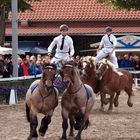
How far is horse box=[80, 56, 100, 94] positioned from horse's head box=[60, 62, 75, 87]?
5.36 m

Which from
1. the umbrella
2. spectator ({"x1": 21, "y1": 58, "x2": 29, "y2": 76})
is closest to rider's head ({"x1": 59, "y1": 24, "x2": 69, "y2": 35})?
spectator ({"x1": 21, "y1": 58, "x2": 29, "y2": 76})

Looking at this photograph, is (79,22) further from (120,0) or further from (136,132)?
(136,132)

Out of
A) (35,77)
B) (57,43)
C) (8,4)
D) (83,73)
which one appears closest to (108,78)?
(83,73)

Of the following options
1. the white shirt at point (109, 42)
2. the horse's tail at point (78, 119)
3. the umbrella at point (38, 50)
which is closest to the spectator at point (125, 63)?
the umbrella at point (38, 50)

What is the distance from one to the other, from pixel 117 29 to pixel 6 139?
30.0 m

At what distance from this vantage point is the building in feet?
137

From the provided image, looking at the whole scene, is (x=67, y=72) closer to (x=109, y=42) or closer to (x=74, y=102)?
(x=74, y=102)

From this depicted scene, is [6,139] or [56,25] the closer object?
[6,139]

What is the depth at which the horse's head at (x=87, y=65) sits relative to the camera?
57.3ft

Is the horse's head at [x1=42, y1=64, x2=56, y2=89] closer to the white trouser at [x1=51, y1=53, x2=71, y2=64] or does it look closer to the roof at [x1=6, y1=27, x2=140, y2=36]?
the white trouser at [x1=51, y1=53, x2=71, y2=64]

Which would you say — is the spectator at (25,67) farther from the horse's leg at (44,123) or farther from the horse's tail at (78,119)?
the horse's tail at (78,119)

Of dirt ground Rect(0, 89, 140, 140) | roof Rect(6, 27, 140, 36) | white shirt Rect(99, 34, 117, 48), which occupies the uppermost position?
roof Rect(6, 27, 140, 36)

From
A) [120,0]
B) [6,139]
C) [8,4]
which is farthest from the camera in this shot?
[120,0]

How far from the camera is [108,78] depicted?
732 inches
